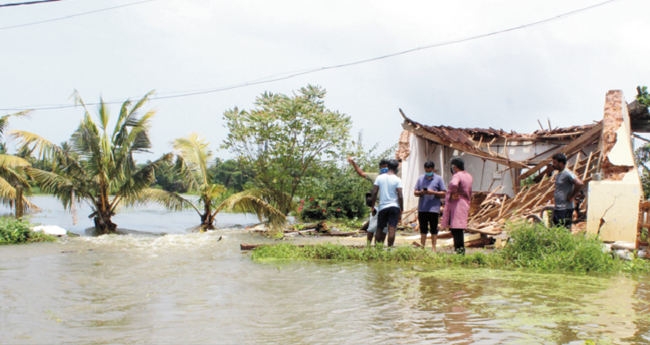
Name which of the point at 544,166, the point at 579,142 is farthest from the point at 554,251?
the point at 544,166

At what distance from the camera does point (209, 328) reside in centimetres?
405

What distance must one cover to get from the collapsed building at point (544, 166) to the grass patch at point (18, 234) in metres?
10.3

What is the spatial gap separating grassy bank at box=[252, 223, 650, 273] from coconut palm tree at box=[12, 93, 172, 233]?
9734 mm

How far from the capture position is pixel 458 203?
775 centimetres

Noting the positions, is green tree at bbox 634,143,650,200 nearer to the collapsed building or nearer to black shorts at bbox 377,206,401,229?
the collapsed building

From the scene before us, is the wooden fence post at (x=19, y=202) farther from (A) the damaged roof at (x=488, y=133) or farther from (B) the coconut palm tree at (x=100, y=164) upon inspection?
(A) the damaged roof at (x=488, y=133)

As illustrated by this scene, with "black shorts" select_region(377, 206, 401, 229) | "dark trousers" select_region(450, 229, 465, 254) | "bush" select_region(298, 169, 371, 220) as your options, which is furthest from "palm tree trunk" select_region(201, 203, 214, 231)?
"dark trousers" select_region(450, 229, 465, 254)

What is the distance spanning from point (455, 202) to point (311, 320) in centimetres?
419

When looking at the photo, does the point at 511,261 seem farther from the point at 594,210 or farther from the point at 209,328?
the point at 209,328

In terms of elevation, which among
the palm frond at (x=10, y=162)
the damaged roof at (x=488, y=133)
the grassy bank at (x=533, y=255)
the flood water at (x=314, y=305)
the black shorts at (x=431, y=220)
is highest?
the damaged roof at (x=488, y=133)

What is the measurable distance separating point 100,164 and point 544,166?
13418 millimetres

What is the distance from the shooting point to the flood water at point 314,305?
3811 millimetres

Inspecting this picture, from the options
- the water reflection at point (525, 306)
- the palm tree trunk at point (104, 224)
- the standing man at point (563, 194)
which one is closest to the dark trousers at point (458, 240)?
the water reflection at point (525, 306)

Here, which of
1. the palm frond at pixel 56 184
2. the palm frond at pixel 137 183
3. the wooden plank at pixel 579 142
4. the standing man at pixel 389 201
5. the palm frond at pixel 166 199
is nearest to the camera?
the standing man at pixel 389 201
